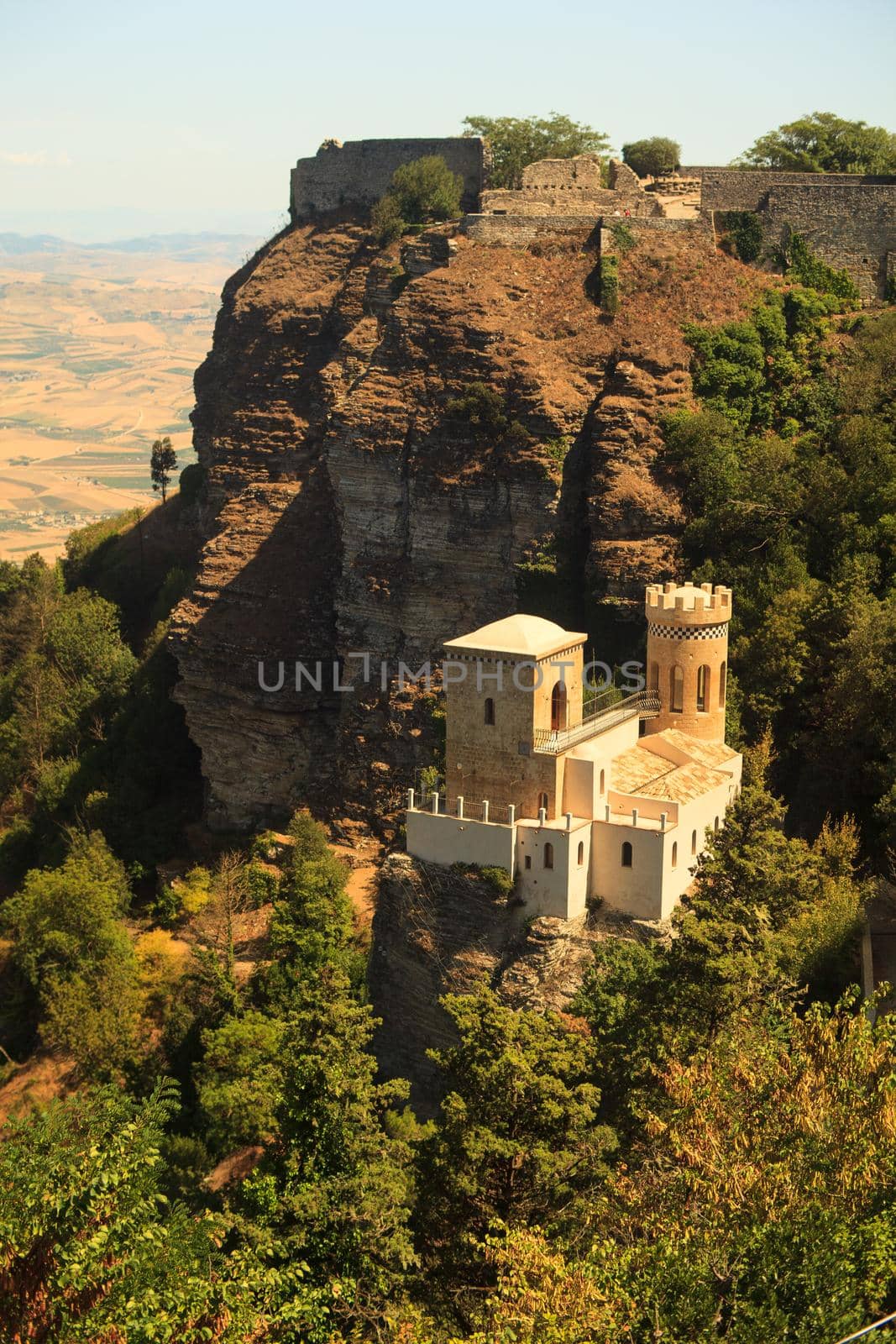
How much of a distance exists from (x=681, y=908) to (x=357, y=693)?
776 inches

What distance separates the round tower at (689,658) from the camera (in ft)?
129

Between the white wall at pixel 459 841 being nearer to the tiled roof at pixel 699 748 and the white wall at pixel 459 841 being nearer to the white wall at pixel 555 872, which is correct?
the white wall at pixel 555 872

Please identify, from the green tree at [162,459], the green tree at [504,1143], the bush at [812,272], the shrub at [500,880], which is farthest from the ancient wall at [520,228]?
the green tree at [504,1143]

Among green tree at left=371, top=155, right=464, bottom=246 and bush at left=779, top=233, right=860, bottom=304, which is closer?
bush at left=779, top=233, right=860, bottom=304

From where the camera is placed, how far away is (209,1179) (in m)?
38.1

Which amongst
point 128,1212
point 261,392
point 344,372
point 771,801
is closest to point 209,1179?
point 771,801

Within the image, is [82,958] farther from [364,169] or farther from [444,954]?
[364,169]

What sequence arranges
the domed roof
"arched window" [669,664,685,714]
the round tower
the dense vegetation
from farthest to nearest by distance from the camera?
"arched window" [669,664,685,714] → the round tower → the domed roof → the dense vegetation

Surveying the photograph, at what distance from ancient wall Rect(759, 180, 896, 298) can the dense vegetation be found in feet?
3.90

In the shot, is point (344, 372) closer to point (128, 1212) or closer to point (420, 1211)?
point (420, 1211)

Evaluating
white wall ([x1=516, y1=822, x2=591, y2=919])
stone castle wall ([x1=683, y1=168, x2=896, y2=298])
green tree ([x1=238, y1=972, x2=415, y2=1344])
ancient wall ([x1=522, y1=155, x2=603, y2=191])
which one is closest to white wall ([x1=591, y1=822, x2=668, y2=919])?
white wall ([x1=516, y1=822, x2=591, y2=919])

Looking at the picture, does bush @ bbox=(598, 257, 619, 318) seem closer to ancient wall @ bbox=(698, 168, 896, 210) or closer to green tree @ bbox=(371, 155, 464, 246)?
ancient wall @ bbox=(698, 168, 896, 210)

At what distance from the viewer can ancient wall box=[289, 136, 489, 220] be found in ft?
213

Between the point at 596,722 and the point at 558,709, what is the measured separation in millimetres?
1260
